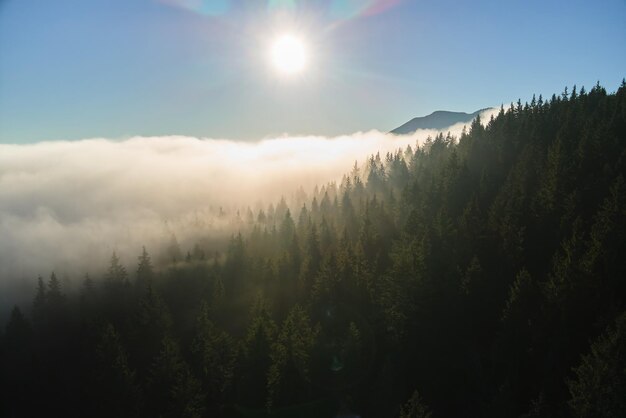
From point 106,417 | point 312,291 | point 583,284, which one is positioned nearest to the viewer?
point 583,284

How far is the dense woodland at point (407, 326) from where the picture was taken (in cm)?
4072

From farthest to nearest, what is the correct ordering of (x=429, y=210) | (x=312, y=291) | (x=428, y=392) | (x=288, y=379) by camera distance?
(x=429, y=210), (x=312, y=291), (x=288, y=379), (x=428, y=392)

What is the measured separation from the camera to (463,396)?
42.7 metres

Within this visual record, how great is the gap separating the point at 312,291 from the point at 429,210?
94.9ft

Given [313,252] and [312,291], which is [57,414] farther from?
[313,252]

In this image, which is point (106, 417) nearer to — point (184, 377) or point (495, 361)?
point (184, 377)

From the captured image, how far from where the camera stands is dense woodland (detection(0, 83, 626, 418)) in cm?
4072

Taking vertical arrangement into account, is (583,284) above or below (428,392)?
above

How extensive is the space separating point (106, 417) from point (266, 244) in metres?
58.2

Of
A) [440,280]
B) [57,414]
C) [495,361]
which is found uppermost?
[440,280]

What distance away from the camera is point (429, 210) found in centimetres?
7944

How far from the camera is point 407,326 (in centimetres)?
5003

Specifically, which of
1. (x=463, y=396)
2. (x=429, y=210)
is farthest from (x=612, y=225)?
(x=429, y=210)

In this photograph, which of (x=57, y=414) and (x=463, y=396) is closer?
(x=463, y=396)
